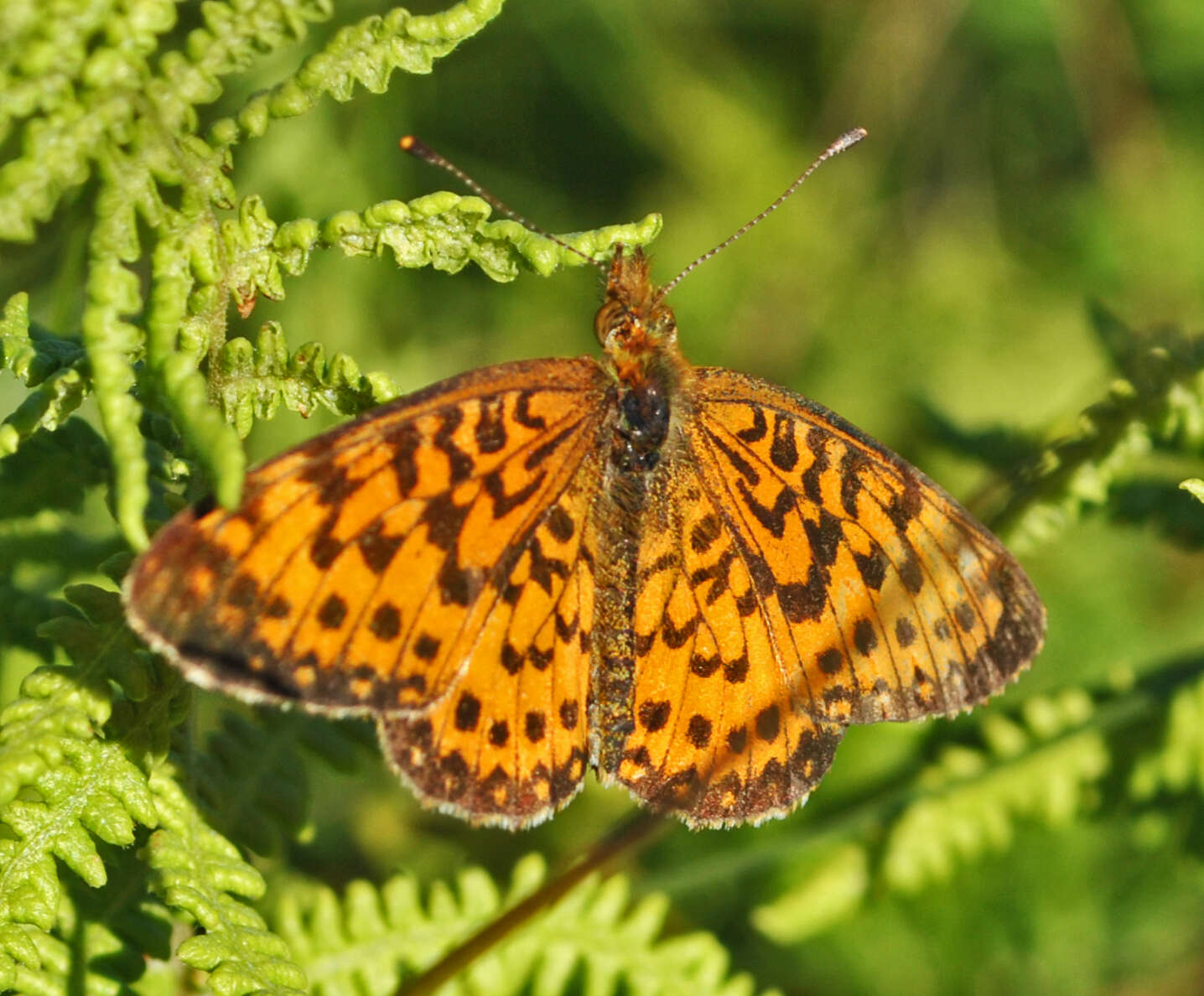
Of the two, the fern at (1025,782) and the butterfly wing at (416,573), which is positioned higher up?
the butterfly wing at (416,573)

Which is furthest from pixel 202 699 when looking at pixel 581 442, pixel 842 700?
pixel 842 700

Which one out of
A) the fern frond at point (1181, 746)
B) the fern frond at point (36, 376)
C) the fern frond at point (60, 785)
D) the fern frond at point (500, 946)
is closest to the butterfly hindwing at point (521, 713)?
the fern frond at point (500, 946)

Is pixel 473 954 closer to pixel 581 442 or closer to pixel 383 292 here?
pixel 581 442

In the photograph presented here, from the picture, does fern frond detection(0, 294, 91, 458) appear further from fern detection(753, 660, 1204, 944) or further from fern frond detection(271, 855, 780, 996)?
fern detection(753, 660, 1204, 944)

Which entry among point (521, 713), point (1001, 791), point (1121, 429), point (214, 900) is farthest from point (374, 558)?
point (1001, 791)

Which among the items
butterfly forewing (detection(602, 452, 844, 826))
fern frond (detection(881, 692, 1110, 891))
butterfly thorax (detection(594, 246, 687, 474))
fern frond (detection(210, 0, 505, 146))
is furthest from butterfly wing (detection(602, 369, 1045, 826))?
fern frond (detection(210, 0, 505, 146))

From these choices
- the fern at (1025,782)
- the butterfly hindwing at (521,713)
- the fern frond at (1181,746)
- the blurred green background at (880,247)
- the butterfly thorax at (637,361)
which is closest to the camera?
the butterfly hindwing at (521,713)

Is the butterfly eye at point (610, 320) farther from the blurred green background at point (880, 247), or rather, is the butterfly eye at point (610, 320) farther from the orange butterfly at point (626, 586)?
the blurred green background at point (880, 247)

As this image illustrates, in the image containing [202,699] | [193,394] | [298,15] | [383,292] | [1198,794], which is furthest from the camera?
[383,292]
